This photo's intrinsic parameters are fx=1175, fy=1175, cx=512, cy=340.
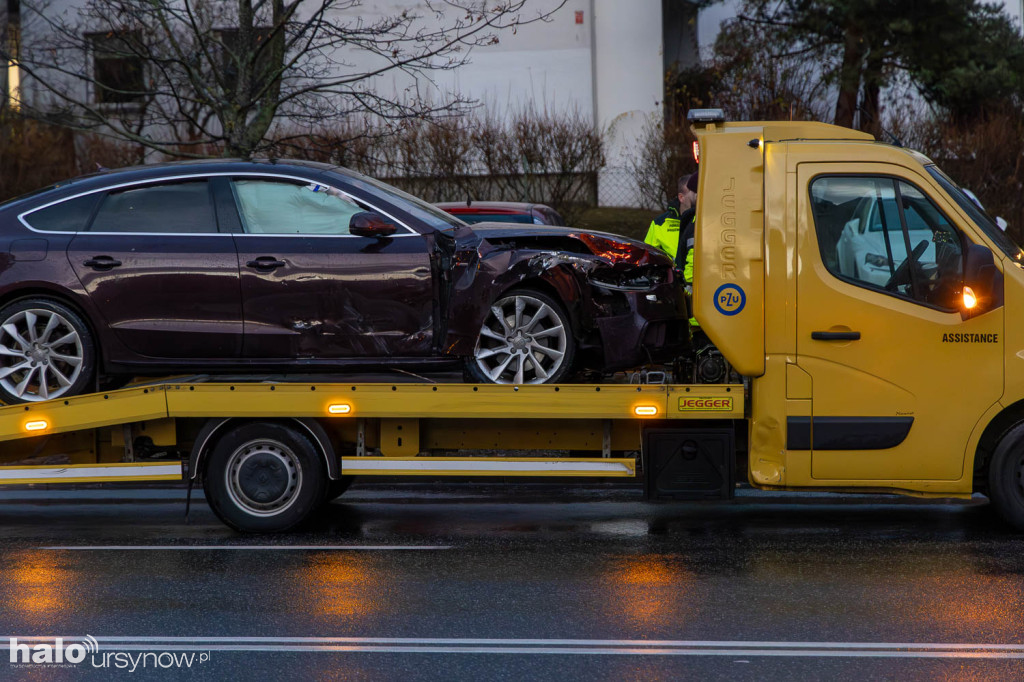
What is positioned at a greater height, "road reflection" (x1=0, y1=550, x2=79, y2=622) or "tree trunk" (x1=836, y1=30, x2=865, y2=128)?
"tree trunk" (x1=836, y1=30, x2=865, y2=128)

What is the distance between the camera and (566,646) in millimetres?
5086

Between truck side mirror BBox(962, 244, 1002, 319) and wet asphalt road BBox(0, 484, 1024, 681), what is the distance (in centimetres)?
140

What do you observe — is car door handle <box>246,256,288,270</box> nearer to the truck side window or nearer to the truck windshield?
the truck side window

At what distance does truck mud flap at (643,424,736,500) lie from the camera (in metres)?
6.98

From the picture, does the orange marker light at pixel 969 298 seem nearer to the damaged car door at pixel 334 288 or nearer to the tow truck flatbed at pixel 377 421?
the tow truck flatbed at pixel 377 421

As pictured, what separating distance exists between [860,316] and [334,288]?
3.15 meters

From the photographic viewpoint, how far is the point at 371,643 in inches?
203

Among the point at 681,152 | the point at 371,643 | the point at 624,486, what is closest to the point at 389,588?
the point at 371,643

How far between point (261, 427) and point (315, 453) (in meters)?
0.37

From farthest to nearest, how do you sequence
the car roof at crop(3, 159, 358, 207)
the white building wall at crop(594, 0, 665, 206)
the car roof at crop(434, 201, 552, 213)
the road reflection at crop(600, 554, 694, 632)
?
the white building wall at crop(594, 0, 665, 206) < the car roof at crop(434, 201, 552, 213) < the car roof at crop(3, 159, 358, 207) < the road reflection at crop(600, 554, 694, 632)

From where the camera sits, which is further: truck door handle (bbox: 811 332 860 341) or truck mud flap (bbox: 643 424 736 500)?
truck mud flap (bbox: 643 424 736 500)

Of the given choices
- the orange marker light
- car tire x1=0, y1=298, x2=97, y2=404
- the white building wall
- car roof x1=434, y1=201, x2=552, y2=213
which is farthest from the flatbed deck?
the white building wall

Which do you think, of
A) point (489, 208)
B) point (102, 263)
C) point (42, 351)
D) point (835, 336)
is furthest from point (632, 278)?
point (489, 208)

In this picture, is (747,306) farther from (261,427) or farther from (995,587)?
(261,427)
